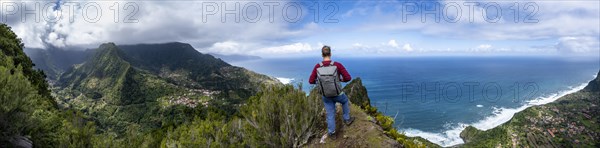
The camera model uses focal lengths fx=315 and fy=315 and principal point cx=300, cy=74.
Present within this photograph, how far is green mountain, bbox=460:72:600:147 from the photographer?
91.1m

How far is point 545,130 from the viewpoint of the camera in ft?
327

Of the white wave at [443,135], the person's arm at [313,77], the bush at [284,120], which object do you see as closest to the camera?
the person's arm at [313,77]

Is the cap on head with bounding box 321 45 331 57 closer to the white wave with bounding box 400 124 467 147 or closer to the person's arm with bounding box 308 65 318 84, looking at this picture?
the person's arm with bounding box 308 65 318 84

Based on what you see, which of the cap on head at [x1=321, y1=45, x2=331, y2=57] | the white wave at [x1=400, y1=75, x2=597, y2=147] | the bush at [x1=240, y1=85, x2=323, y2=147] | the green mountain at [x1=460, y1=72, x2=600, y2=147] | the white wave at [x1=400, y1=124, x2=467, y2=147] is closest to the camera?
the cap on head at [x1=321, y1=45, x2=331, y2=57]

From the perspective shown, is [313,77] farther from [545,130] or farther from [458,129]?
[458,129]

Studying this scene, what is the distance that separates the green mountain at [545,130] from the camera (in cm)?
9112

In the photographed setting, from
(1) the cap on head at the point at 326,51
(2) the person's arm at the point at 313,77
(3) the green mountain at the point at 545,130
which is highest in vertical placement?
(1) the cap on head at the point at 326,51

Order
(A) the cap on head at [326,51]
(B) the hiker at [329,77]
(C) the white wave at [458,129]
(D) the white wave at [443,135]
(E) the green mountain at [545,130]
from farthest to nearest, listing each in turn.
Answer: (C) the white wave at [458,129], (D) the white wave at [443,135], (E) the green mountain at [545,130], (A) the cap on head at [326,51], (B) the hiker at [329,77]

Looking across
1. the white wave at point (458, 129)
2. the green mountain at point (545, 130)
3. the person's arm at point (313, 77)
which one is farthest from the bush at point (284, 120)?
the green mountain at point (545, 130)

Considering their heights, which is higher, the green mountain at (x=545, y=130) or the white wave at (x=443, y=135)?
the green mountain at (x=545, y=130)

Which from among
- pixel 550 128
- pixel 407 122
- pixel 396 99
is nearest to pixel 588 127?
pixel 550 128

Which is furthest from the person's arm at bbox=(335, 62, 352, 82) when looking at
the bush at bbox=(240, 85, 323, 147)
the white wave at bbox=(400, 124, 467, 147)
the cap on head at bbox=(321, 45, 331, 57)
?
the white wave at bbox=(400, 124, 467, 147)

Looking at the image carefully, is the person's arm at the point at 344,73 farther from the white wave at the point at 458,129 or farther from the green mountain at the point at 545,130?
the green mountain at the point at 545,130

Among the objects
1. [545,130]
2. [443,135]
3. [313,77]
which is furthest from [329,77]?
[545,130]
